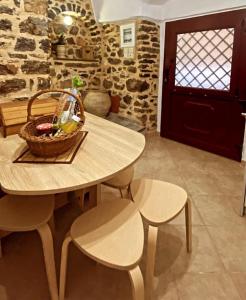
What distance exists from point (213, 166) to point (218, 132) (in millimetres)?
612

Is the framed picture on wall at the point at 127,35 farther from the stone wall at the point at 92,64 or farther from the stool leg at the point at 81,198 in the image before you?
the stool leg at the point at 81,198

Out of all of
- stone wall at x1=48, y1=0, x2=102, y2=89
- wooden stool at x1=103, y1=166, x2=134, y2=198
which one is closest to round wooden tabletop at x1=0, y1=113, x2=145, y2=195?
wooden stool at x1=103, y1=166, x2=134, y2=198

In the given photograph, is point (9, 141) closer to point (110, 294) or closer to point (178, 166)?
point (110, 294)

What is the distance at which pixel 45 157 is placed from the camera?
1.25m

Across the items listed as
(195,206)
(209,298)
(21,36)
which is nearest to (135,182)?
(209,298)

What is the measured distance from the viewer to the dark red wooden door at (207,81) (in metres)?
3.21

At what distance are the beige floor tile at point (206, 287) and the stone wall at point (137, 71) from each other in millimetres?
3202

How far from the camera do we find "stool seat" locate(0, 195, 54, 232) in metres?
1.23

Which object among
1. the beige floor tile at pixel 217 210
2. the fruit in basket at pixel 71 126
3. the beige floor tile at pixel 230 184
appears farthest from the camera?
the beige floor tile at pixel 230 184

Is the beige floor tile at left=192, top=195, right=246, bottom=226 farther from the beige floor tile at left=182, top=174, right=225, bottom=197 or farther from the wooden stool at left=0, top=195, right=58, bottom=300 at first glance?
the wooden stool at left=0, top=195, right=58, bottom=300

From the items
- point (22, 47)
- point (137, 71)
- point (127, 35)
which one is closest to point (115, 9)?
point (127, 35)

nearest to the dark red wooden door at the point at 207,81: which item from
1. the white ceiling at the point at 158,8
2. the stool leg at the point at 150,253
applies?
the white ceiling at the point at 158,8

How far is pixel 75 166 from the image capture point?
118 centimetres

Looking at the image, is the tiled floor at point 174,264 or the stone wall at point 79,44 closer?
the tiled floor at point 174,264
